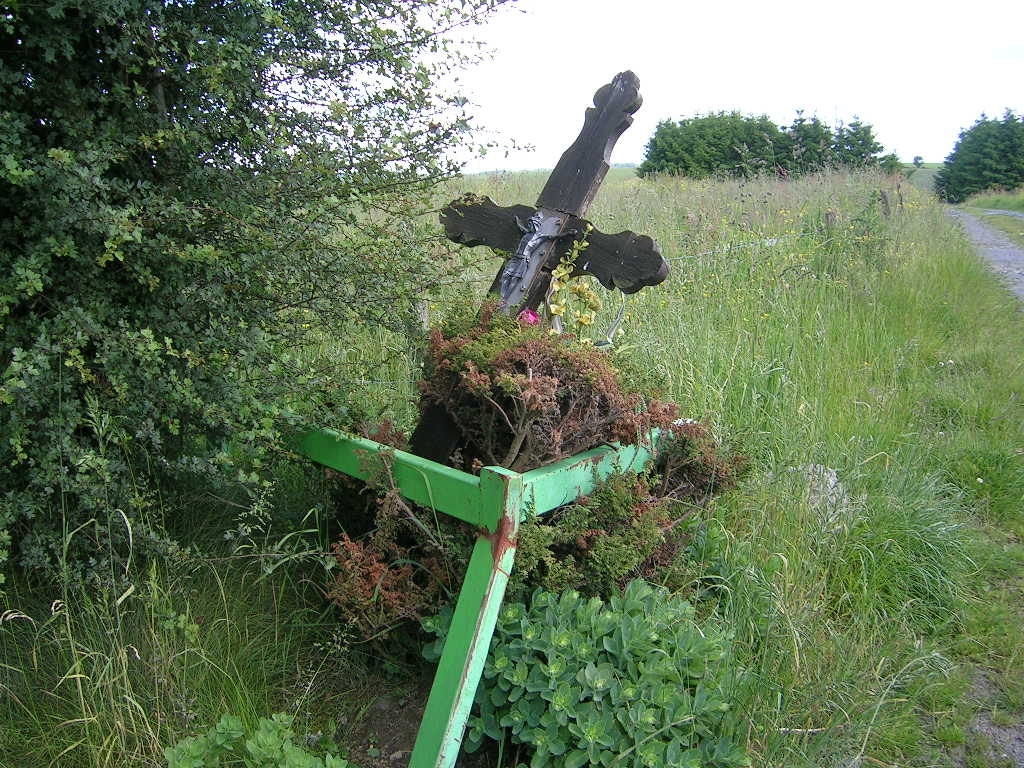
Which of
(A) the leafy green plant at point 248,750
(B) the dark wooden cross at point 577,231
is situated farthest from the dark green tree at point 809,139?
(A) the leafy green plant at point 248,750

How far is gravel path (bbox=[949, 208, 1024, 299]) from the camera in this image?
994cm

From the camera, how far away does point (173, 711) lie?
81.7 inches

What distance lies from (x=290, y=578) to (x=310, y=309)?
954 millimetres

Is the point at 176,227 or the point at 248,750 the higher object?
the point at 176,227

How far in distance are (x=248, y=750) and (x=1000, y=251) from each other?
15170 millimetres

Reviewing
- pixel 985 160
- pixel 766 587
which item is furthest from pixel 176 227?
pixel 985 160

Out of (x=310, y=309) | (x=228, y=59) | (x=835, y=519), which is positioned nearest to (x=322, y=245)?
(x=310, y=309)

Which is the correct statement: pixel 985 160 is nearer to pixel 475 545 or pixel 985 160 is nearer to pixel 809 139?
pixel 809 139

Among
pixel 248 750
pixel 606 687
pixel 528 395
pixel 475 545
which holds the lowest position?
pixel 248 750

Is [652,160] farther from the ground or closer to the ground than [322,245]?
farther from the ground

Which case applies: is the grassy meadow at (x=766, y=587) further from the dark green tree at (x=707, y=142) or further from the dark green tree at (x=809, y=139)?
the dark green tree at (x=707, y=142)

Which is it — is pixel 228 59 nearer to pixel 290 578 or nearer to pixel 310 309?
pixel 310 309

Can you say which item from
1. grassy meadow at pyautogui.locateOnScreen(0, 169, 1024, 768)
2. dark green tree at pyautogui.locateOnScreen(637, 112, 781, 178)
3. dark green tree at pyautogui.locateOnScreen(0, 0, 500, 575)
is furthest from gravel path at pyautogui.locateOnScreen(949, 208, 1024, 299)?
dark green tree at pyautogui.locateOnScreen(0, 0, 500, 575)

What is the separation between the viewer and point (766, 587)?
8.76 ft
